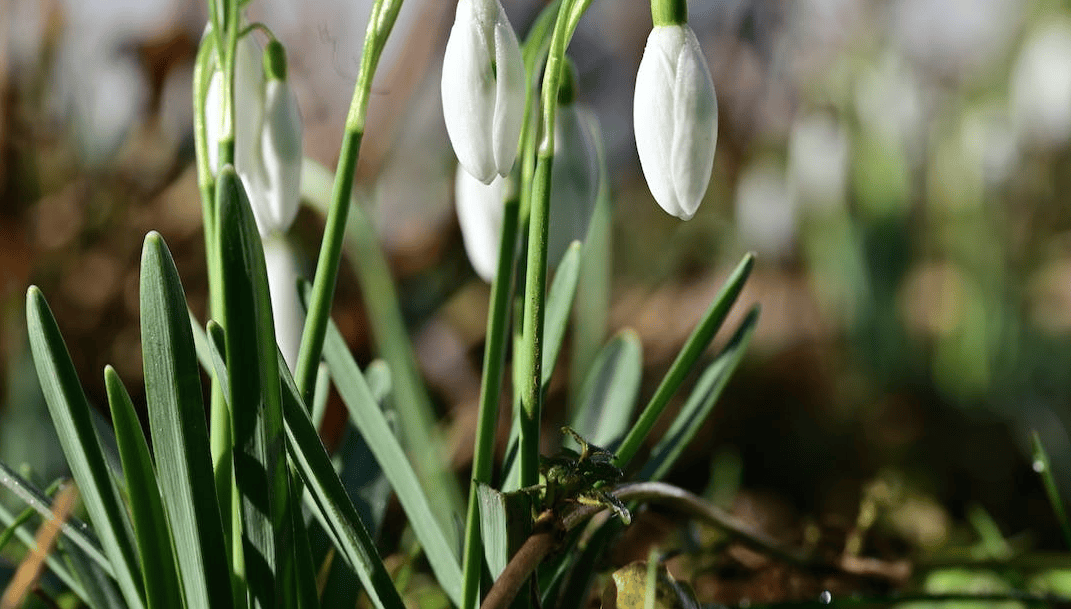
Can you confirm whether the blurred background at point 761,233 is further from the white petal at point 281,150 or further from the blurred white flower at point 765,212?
the white petal at point 281,150

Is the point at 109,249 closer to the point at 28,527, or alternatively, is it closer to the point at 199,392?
the point at 28,527

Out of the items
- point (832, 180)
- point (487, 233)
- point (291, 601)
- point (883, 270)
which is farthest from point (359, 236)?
point (883, 270)

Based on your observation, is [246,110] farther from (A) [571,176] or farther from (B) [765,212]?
(B) [765,212]

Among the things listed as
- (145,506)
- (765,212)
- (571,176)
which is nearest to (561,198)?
(571,176)

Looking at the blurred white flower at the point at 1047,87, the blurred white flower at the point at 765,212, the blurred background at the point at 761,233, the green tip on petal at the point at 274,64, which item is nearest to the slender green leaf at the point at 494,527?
the green tip on petal at the point at 274,64

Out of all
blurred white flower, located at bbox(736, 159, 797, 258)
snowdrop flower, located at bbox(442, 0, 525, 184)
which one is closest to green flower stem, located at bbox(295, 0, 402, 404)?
snowdrop flower, located at bbox(442, 0, 525, 184)
